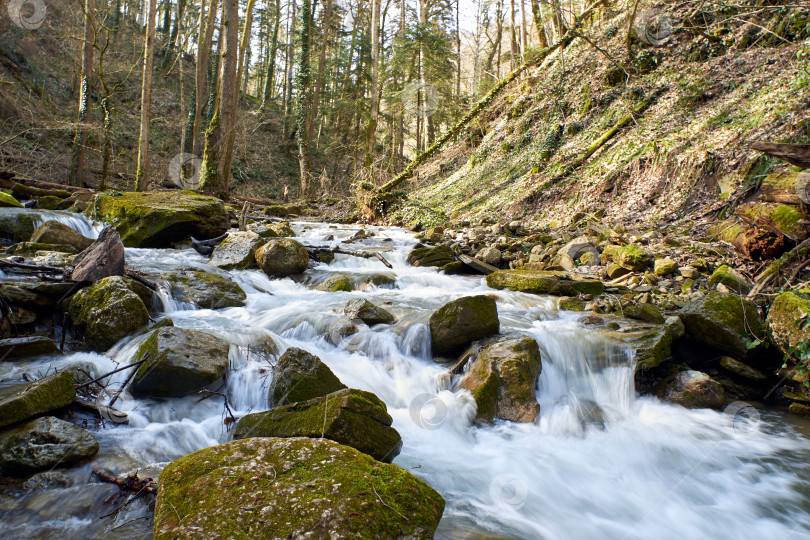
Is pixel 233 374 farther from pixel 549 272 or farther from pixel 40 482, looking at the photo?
pixel 549 272

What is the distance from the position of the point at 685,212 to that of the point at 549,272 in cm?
355

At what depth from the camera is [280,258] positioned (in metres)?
8.49

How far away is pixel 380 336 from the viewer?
18.8 feet

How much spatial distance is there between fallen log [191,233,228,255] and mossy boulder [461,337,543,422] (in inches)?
279

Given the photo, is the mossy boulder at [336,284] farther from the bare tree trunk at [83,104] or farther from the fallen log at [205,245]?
the bare tree trunk at [83,104]

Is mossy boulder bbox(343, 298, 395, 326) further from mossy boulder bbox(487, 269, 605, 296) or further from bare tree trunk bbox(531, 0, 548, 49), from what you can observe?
bare tree trunk bbox(531, 0, 548, 49)

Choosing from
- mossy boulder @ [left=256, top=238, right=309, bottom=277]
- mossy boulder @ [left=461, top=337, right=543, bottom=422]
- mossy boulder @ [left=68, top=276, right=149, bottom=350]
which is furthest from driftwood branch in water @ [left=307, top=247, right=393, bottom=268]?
mossy boulder @ [left=461, top=337, right=543, bottom=422]

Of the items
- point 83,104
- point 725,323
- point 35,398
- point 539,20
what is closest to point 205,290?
point 35,398

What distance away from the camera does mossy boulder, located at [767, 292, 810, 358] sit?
4281 mm

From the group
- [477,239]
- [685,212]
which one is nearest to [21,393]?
[477,239]

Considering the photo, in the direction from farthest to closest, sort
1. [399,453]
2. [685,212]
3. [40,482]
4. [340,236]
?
[340,236], [685,212], [399,453], [40,482]

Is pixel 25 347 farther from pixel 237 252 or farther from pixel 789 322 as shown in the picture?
pixel 789 322

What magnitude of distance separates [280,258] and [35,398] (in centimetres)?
559

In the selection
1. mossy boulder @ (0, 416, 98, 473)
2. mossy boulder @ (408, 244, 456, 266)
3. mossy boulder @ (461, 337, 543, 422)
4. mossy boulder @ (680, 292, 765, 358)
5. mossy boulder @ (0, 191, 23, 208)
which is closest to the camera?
mossy boulder @ (0, 416, 98, 473)
